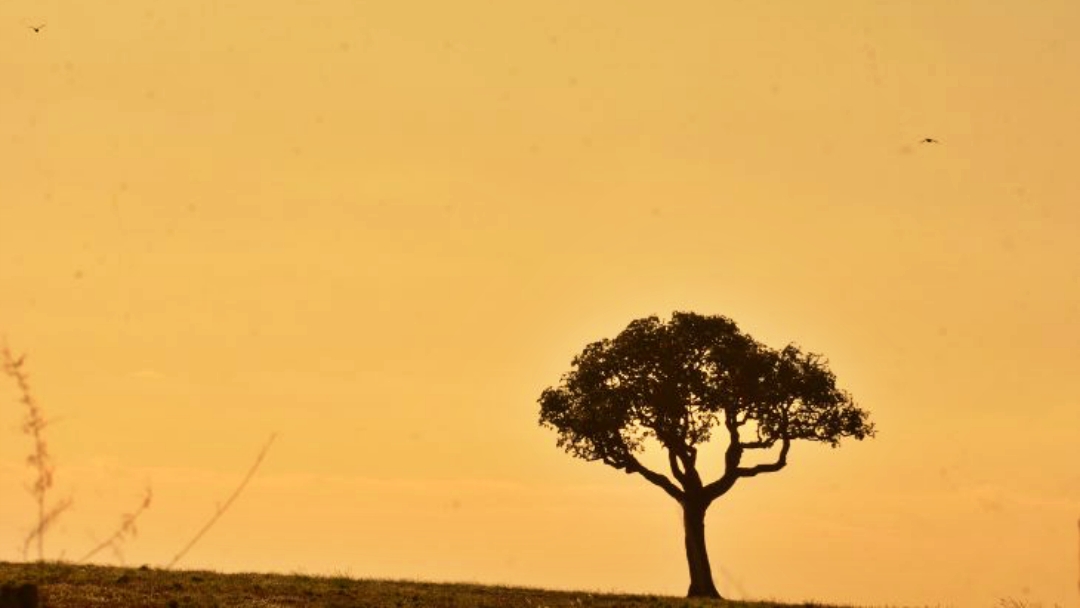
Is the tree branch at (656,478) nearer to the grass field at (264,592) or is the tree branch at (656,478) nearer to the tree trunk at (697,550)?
the tree trunk at (697,550)

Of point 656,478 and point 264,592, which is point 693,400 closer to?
point 656,478

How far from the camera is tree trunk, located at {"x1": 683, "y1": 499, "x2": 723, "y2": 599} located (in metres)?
60.6

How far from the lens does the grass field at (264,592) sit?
38.8 metres

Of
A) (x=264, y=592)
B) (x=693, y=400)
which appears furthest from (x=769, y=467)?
(x=264, y=592)

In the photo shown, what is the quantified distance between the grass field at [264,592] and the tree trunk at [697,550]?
1075 cm

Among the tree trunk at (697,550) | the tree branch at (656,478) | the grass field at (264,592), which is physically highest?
the tree branch at (656,478)

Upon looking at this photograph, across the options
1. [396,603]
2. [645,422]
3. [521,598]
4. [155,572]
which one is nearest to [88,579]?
[155,572]

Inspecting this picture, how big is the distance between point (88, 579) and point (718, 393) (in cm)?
3006

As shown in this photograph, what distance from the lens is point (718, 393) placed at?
62969 millimetres

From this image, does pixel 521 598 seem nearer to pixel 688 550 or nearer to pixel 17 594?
pixel 688 550

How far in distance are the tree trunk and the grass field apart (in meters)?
10.7

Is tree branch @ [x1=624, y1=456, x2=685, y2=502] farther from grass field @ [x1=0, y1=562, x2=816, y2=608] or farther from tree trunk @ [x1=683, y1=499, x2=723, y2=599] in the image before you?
grass field @ [x1=0, y1=562, x2=816, y2=608]

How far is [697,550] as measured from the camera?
61500 millimetres

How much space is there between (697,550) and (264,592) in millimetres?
24639
